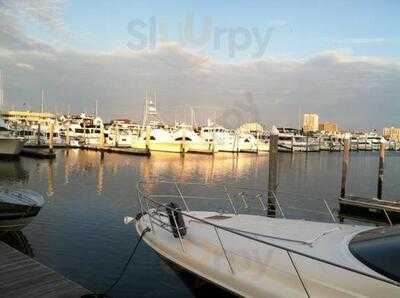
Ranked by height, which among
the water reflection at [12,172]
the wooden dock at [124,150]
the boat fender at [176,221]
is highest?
the boat fender at [176,221]

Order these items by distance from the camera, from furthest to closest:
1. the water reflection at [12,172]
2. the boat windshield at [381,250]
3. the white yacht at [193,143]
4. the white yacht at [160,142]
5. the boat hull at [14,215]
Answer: the white yacht at [193,143] → the white yacht at [160,142] → the water reflection at [12,172] → the boat hull at [14,215] → the boat windshield at [381,250]

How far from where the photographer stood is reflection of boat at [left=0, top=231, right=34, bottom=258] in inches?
636

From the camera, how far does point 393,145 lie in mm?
195625

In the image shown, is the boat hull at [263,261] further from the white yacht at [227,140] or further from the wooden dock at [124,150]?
the white yacht at [227,140]

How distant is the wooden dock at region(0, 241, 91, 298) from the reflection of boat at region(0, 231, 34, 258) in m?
5.75

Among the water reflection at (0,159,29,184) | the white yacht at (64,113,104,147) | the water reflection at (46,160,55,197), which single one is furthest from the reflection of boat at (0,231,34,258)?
the white yacht at (64,113,104,147)

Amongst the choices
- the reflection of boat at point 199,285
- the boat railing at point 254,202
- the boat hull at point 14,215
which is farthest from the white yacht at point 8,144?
the reflection of boat at point 199,285

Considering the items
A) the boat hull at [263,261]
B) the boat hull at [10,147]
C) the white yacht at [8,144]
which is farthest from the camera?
the boat hull at [10,147]

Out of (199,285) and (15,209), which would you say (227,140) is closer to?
(15,209)

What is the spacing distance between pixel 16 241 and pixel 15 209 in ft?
7.03

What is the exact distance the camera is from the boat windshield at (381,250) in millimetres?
5900

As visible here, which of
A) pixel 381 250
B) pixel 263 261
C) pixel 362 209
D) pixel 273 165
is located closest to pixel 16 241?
pixel 273 165

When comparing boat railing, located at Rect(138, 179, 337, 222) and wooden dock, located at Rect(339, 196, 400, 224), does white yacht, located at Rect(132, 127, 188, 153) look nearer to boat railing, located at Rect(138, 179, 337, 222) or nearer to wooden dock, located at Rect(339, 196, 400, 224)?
boat railing, located at Rect(138, 179, 337, 222)

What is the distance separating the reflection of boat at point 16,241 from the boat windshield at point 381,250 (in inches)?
477
